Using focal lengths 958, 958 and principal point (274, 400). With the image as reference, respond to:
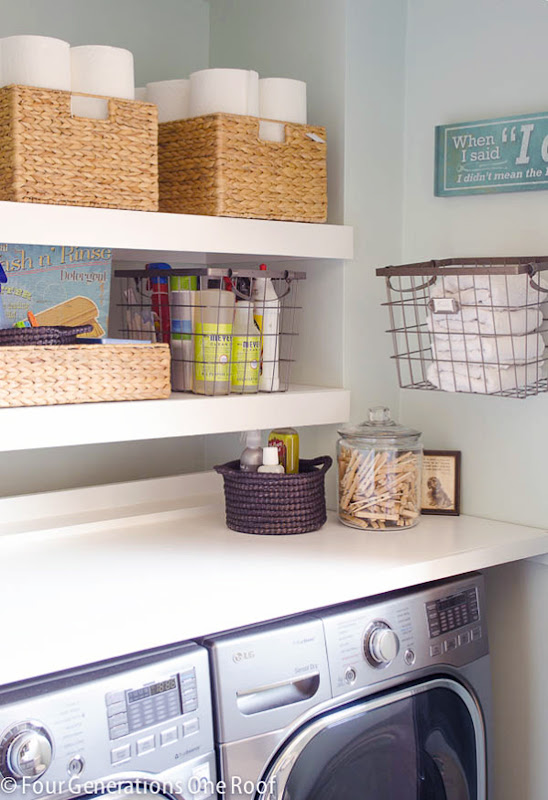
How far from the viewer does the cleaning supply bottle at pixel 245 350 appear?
216 cm

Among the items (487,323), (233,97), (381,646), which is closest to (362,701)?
(381,646)

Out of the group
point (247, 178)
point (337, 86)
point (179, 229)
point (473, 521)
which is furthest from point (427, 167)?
point (473, 521)

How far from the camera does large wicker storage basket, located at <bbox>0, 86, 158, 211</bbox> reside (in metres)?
1.81

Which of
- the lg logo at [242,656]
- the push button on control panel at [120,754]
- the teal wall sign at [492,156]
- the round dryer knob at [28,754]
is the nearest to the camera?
the round dryer knob at [28,754]

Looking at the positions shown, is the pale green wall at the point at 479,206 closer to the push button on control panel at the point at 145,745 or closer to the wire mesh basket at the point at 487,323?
the wire mesh basket at the point at 487,323

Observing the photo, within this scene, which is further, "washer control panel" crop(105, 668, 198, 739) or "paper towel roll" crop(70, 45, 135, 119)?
"paper towel roll" crop(70, 45, 135, 119)

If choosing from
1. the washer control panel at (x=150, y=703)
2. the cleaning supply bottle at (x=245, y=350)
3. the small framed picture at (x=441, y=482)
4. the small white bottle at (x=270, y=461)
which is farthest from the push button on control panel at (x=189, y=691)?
the small framed picture at (x=441, y=482)

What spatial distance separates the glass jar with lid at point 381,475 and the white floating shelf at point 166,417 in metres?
0.13

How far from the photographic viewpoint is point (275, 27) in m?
2.40

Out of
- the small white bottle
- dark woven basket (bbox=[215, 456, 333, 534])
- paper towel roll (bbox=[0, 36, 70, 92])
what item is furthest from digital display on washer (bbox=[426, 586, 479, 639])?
paper towel roll (bbox=[0, 36, 70, 92])

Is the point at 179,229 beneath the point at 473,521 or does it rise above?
above

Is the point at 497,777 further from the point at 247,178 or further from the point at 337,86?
the point at 337,86

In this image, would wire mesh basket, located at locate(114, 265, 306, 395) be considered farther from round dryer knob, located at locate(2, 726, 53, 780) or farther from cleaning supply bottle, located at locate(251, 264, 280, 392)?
round dryer knob, located at locate(2, 726, 53, 780)

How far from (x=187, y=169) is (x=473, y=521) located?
3.39ft
